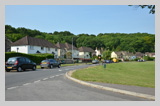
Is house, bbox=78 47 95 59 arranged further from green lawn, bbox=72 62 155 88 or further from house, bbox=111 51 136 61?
green lawn, bbox=72 62 155 88

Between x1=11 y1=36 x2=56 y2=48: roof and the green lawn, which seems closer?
the green lawn

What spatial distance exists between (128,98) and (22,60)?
15252mm

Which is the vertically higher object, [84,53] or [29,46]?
[29,46]

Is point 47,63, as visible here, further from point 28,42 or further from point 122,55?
point 122,55

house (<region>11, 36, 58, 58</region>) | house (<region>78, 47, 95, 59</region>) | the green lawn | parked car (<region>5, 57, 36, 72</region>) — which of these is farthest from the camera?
house (<region>78, 47, 95, 59</region>)

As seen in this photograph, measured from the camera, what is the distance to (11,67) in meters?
18.5

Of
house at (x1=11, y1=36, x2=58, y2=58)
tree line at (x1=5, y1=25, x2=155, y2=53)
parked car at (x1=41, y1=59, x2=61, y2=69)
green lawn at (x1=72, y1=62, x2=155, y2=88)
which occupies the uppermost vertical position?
tree line at (x1=5, y1=25, x2=155, y2=53)

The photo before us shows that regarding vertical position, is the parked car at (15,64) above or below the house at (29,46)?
below

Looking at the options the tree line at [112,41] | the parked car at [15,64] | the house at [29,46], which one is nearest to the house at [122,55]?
the tree line at [112,41]

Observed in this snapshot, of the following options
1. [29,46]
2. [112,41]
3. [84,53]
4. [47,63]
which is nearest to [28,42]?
[29,46]

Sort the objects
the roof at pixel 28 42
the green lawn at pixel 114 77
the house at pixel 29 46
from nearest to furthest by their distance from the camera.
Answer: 1. the green lawn at pixel 114 77
2. the house at pixel 29 46
3. the roof at pixel 28 42

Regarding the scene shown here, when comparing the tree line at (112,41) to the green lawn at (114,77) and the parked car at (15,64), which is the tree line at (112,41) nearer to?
the green lawn at (114,77)

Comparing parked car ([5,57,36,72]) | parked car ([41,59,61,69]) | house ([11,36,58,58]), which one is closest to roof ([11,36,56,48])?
house ([11,36,58,58])

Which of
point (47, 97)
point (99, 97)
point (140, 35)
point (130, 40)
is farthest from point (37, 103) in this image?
point (130, 40)
